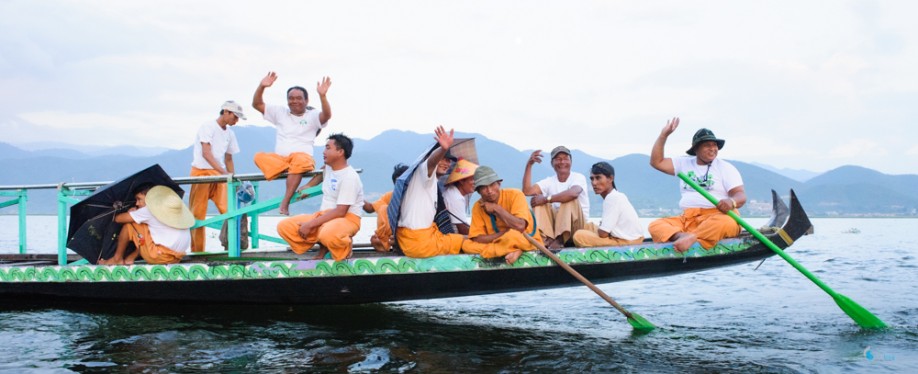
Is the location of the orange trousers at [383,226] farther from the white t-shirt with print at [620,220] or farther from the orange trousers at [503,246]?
the white t-shirt with print at [620,220]

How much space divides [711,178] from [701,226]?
1.67ft

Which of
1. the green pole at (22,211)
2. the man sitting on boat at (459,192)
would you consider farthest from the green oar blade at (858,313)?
the green pole at (22,211)

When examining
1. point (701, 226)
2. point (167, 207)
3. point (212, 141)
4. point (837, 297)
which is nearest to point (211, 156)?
point (212, 141)

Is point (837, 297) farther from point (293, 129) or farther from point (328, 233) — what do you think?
point (293, 129)

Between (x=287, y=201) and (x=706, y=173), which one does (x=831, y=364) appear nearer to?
(x=706, y=173)

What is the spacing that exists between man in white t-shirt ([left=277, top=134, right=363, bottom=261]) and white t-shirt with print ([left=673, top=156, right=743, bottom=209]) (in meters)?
3.25

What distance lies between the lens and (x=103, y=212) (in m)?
6.48

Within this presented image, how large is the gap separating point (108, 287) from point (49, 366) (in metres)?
1.44

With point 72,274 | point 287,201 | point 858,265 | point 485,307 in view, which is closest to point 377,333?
point 287,201

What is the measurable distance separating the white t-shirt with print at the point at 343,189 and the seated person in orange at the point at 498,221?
1.10m

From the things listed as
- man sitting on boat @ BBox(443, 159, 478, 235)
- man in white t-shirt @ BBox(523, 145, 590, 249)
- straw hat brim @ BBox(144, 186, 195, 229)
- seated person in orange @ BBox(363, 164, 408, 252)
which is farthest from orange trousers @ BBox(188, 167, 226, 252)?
man in white t-shirt @ BBox(523, 145, 590, 249)

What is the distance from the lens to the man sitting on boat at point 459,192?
5.83m

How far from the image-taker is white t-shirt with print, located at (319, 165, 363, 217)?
5.86m

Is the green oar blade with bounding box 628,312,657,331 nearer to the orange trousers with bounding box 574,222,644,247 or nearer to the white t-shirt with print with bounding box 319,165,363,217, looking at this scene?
the orange trousers with bounding box 574,222,644,247
